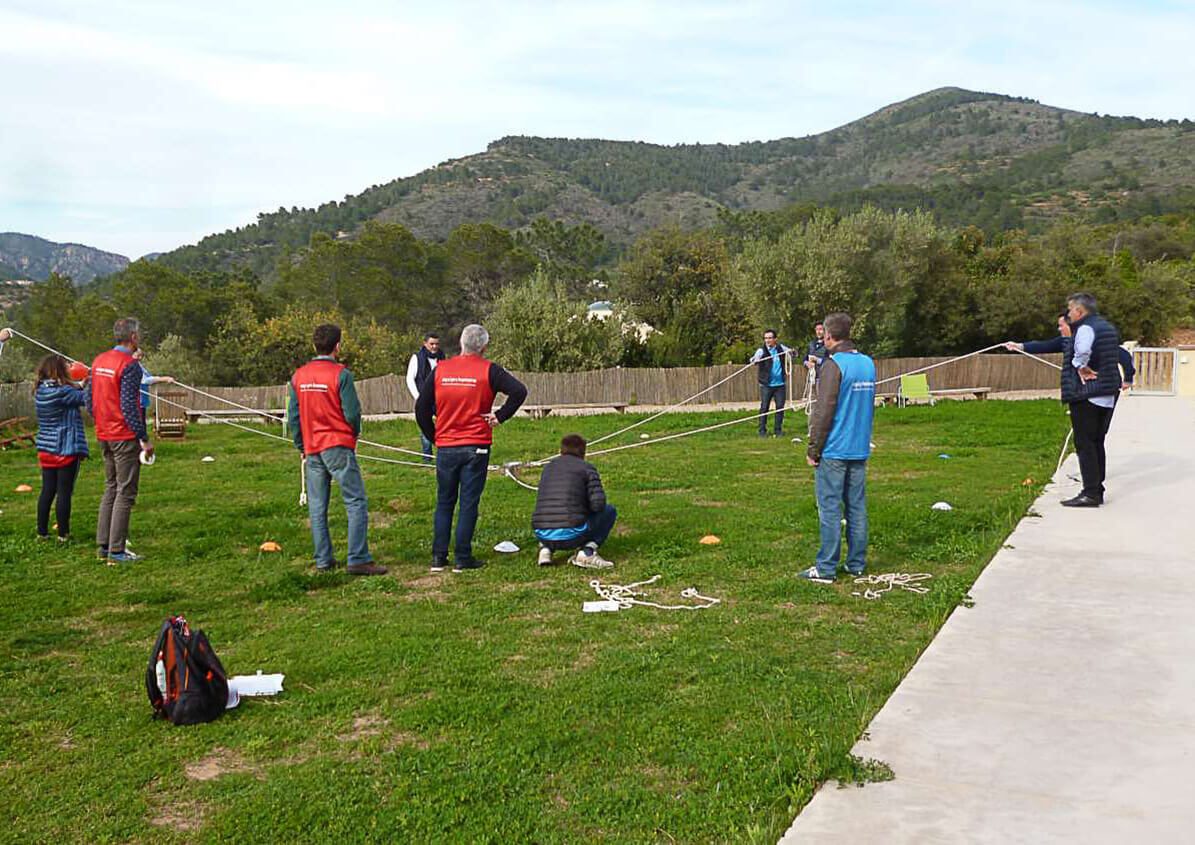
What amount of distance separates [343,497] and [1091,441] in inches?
272

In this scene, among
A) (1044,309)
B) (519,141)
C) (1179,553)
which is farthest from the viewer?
(519,141)

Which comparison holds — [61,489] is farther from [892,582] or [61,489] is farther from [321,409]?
[892,582]

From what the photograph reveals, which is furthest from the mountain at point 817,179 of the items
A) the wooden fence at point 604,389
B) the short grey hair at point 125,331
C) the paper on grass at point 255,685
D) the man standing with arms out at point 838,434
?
the paper on grass at point 255,685

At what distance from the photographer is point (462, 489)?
791 cm

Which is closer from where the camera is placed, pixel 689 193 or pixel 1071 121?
pixel 689 193

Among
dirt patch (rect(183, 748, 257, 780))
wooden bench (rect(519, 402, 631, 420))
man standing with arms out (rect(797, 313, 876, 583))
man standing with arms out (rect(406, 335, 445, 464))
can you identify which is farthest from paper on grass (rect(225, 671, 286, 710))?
wooden bench (rect(519, 402, 631, 420))

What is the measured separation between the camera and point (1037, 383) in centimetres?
3147

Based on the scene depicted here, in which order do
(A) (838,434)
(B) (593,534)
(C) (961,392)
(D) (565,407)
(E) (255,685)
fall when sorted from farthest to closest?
(C) (961,392), (D) (565,407), (B) (593,534), (A) (838,434), (E) (255,685)

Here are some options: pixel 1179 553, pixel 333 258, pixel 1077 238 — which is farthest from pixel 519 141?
pixel 1179 553

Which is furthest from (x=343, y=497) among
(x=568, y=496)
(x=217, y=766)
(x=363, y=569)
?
(x=217, y=766)

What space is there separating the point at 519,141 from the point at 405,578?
505ft

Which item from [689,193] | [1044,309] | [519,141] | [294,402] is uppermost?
[519,141]

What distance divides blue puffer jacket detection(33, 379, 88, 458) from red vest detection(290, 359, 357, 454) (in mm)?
2694

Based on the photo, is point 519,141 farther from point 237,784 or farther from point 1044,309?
point 237,784
